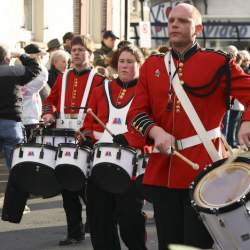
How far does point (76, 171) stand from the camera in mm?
7520

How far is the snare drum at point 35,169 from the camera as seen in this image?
7.84 metres

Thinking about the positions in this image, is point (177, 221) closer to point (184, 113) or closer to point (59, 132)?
point (184, 113)

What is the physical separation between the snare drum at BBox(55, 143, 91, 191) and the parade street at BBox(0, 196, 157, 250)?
1.08m

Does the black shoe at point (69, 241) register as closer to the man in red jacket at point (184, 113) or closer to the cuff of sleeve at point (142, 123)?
the man in red jacket at point (184, 113)

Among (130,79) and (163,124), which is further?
(130,79)

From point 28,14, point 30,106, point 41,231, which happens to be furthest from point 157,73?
point 28,14

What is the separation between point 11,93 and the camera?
10305mm

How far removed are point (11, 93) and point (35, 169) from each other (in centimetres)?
259

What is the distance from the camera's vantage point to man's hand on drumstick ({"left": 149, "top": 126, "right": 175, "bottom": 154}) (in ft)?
18.1

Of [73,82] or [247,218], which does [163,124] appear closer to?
[247,218]

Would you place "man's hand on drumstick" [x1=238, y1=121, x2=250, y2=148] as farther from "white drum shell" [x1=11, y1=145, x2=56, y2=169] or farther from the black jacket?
the black jacket

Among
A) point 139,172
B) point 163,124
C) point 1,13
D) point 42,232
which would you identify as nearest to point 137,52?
point 139,172

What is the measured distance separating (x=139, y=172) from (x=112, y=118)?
0.54 m

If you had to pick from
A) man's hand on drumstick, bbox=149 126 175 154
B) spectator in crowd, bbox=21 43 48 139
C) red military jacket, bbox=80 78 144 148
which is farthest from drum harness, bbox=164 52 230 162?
spectator in crowd, bbox=21 43 48 139
